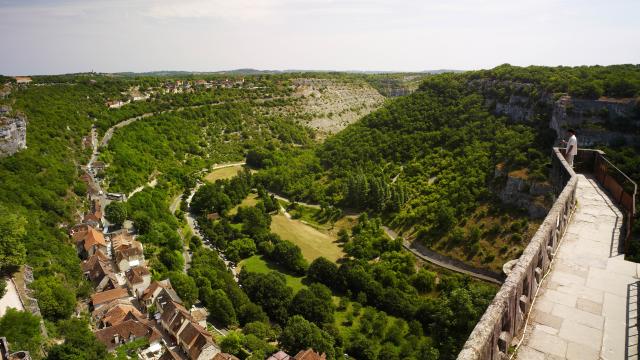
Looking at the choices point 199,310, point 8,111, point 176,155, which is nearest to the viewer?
point 199,310

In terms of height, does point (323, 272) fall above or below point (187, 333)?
below

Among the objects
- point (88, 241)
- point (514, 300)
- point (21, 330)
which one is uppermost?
point (514, 300)

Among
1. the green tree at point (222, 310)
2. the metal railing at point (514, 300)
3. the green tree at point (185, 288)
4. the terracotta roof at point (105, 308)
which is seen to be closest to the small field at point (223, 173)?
the green tree at point (185, 288)

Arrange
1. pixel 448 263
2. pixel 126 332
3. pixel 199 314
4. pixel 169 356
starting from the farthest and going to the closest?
pixel 448 263 → pixel 199 314 → pixel 126 332 → pixel 169 356

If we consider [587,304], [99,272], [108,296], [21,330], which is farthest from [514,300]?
[99,272]

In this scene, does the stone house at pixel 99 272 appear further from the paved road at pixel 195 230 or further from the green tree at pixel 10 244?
the paved road at pixel 195 230

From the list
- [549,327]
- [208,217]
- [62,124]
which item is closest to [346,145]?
[208,217]

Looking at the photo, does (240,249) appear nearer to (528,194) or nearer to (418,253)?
(418,253)

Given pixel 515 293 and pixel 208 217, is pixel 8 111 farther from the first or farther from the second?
pixel 515 293
